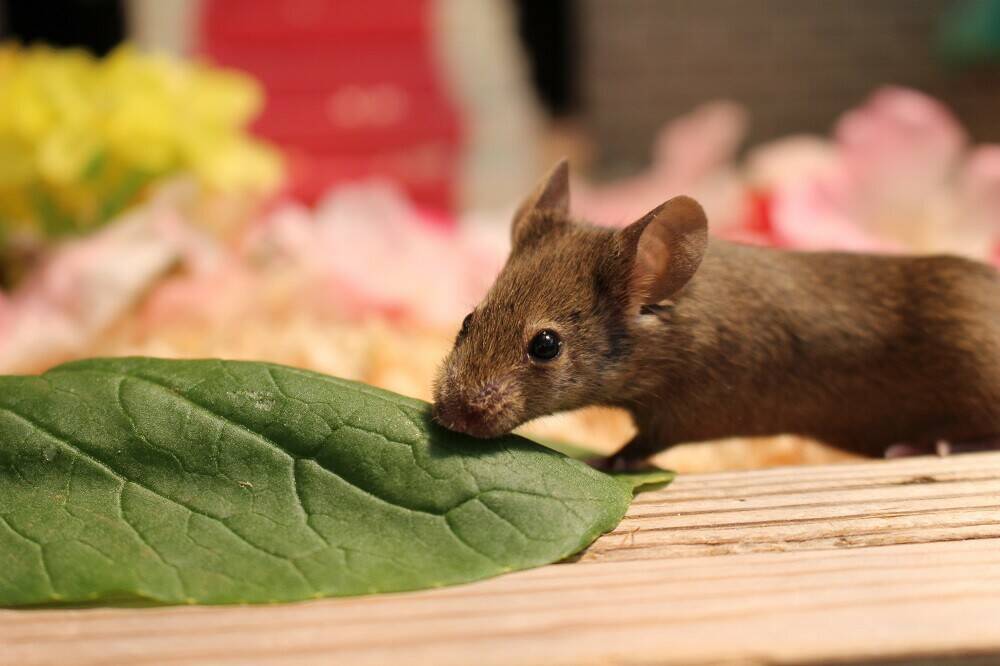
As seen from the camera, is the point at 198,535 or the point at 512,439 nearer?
the point at 198,535

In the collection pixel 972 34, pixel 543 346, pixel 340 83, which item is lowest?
pixel 543 346

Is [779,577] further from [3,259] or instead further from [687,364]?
[3,259]

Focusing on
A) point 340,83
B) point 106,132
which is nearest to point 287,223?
point 106,132

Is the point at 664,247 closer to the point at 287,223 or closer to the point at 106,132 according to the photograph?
the point at 287,223

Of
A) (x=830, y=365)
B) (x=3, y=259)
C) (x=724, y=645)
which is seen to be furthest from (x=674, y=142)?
(x=724, y=645)

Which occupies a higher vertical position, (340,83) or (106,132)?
(340,83)

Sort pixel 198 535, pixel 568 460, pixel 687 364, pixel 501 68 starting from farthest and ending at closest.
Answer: pixel 501 68 < pixel 687 364 < pixel 568 460 < pixel 198 535

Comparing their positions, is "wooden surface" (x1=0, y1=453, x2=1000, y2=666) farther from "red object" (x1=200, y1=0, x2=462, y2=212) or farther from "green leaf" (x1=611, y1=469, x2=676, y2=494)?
"red object" (x1=200, y1=0, x2=462, y2=212)
